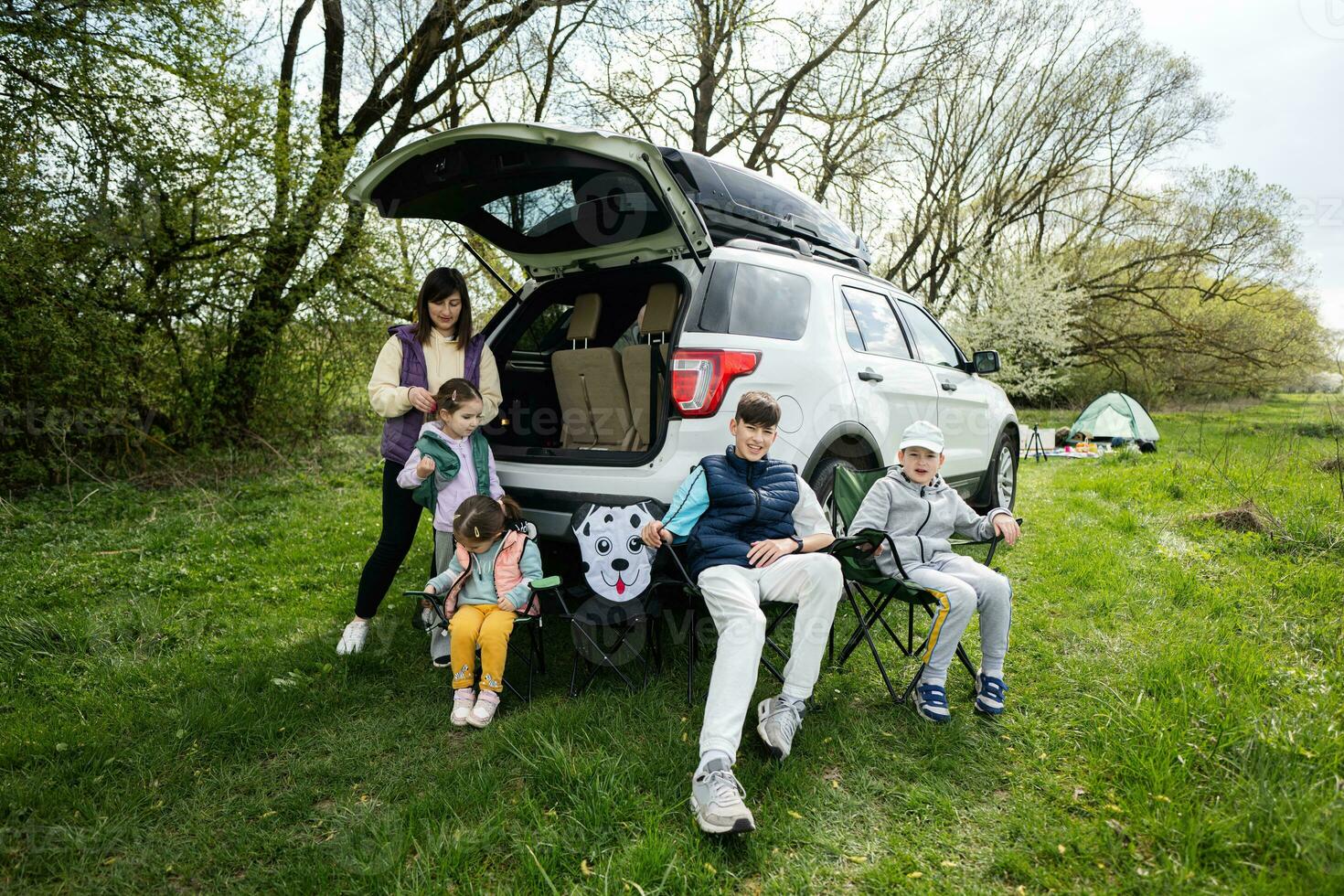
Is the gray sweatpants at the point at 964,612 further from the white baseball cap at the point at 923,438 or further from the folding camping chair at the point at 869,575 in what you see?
the white baseball cap at the point at 923,438

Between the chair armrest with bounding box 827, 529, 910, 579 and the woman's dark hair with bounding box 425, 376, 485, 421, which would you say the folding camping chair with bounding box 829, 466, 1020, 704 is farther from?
the woman's dark hair with bounding box 425, 376, 485, 421

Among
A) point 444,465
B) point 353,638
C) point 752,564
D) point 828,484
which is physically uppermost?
point 828,484

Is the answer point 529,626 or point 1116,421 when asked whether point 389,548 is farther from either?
point 1116,421

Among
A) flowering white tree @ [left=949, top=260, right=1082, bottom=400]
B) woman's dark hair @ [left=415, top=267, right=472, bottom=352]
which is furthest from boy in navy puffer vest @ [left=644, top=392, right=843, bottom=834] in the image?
flowering white tree @ [left=949, top=260, right=1082, bottom=400]

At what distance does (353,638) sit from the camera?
321 cm

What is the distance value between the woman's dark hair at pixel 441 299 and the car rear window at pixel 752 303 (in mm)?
1144

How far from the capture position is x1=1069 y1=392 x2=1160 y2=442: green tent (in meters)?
11.2

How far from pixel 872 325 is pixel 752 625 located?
2.19 m

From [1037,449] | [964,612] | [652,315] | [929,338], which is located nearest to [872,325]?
[929,338]

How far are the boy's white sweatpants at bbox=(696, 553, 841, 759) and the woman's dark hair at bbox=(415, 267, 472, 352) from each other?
5.45ft

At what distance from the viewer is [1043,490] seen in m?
6.87

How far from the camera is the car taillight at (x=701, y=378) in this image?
2814 mm

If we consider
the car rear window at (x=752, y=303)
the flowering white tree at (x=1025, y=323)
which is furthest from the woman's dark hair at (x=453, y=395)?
the flowering white tree at (x=1025, y=323)

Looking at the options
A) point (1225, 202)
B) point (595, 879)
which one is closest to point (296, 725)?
point (595, 879)
